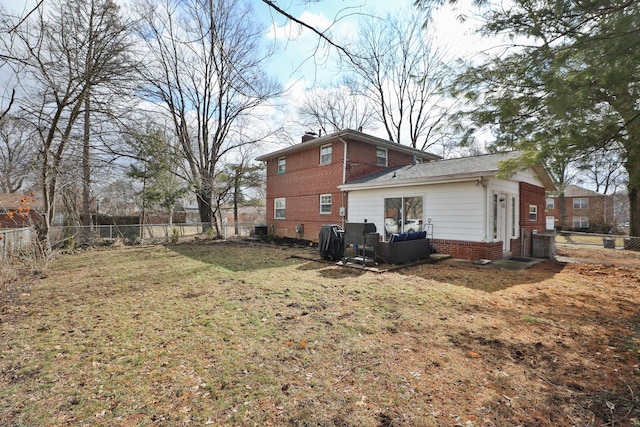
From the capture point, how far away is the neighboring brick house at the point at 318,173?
1355cm

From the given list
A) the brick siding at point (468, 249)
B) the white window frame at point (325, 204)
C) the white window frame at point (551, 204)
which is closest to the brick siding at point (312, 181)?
the white window frame at point (325, 204)

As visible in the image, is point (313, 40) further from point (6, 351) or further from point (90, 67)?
point (90, 67)

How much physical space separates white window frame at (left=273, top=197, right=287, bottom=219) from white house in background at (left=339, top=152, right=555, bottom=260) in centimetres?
547

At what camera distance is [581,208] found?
116 ft

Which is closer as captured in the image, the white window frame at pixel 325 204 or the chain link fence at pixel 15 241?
the chain link fence at pixel 15 241

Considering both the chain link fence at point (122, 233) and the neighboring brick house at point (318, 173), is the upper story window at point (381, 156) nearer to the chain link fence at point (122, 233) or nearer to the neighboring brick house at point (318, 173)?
the neighboring brick house at point (318, 173)

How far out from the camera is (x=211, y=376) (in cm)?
278

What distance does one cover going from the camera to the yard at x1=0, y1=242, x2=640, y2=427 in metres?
2.31

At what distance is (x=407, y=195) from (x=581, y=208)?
123 feet

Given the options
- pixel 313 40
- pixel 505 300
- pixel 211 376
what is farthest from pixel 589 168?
pixel 211 376

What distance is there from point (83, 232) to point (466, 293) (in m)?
15.5

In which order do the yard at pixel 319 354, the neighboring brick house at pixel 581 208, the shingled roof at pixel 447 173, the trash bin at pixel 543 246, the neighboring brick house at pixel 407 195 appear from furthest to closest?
the neighboring brick house at pixel 581 208
the trash bin at pixel 543 246
the neighboring brick house at pixel 407 195
the shingled roof at pixel 447 173
the yard at pixel 319 354

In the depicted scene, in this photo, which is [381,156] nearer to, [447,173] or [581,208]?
[447,173]

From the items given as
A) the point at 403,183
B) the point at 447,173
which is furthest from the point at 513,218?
the point at 403,183
